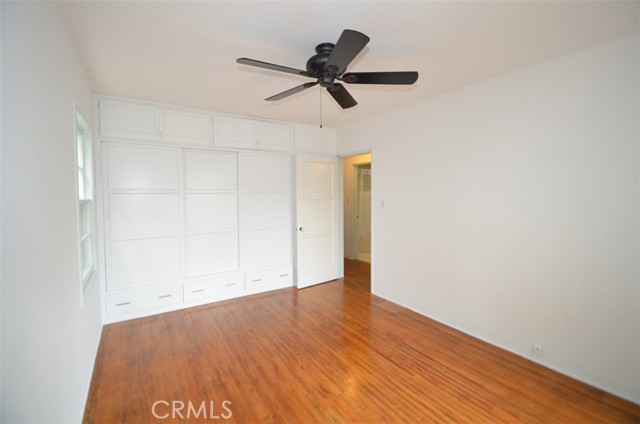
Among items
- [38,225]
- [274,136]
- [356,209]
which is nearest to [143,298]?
[38,225]

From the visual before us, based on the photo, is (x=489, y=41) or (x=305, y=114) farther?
(x=305, y=114)

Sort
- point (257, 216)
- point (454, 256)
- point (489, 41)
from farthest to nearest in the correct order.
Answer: point (257, 216)
point (454, 256)
point (489, 41)

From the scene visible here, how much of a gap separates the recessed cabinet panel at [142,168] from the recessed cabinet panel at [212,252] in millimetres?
787

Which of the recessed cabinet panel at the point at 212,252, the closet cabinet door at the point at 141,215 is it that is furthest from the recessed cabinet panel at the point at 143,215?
the recessed cabinet panel at the point at 212,252

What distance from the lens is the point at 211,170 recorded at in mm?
3854

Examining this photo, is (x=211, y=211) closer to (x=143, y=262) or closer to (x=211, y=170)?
(x=211, y=170)

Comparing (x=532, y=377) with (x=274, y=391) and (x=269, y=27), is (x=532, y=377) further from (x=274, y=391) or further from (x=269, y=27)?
(x=269, y=27)

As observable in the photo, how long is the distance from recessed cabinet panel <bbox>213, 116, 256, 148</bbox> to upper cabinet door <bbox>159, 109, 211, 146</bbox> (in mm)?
127

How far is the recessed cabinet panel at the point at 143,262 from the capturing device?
3277 mm

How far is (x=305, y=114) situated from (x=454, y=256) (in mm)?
2654

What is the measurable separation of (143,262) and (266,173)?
78.8 inches

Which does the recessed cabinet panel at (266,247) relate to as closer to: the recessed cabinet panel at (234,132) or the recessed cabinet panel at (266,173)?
the recessed cabinet panel at (266,173)

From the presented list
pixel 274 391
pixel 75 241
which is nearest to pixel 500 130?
pixel 274 391

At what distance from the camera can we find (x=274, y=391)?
2152 millimetres
